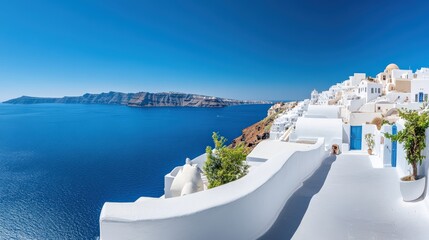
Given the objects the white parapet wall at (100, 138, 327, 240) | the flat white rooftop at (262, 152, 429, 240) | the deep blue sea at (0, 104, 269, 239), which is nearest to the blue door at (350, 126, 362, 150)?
the flat white rooftop at (262, 152, 429, 240)

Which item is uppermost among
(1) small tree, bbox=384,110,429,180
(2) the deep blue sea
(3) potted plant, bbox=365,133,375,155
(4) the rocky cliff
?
(1) small tree, bbox=384,110,429,180

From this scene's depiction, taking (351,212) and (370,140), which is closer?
(351,212)

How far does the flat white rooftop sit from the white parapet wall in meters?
0.38

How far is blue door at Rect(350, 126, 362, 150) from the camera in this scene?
14336 mm

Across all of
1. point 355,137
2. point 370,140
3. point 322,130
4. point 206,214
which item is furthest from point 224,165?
point 355,137

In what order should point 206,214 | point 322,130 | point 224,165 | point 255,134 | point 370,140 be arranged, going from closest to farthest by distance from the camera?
point 206,214
point 224,165
point 370,140
point 322,130
point 255,134

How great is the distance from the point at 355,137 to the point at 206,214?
1324 cm

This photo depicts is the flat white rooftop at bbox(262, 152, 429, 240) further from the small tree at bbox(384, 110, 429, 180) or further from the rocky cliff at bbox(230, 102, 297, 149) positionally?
the rocky cliff at bbox(230, 102, 297, 149)

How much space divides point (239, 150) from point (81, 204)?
20.6 metres

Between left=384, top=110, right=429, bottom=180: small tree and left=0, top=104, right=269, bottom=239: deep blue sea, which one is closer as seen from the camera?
left=384, top=110, right=429, bottom=180: small tree

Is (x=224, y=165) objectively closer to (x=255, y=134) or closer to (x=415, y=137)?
(x=415, y=137)

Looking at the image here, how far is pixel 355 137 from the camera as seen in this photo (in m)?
14.4

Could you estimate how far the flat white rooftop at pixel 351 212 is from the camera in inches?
167

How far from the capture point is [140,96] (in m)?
195
